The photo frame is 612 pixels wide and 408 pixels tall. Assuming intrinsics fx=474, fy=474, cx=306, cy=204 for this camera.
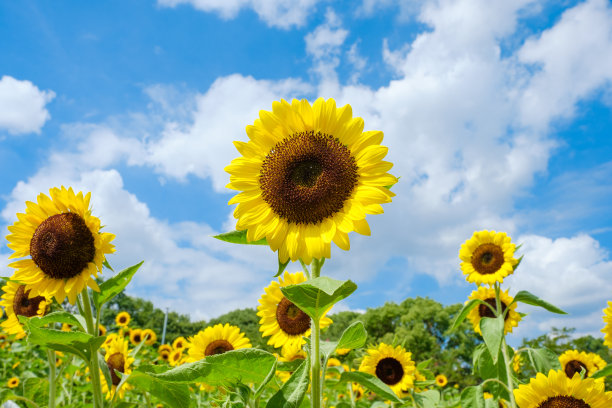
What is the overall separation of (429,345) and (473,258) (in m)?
26.4

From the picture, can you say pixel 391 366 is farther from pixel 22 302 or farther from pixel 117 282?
pixel 22 302

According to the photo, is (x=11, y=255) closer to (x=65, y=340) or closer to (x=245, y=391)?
(x=65, y=340)

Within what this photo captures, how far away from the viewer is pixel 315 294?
1741 mm

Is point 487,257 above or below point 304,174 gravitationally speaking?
above

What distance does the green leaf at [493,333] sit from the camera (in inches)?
163

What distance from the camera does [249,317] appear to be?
4516cm

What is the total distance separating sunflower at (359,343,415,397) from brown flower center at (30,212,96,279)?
3.17 metres

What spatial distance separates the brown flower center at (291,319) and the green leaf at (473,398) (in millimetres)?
1400

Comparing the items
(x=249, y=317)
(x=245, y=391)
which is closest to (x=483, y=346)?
(x=245, y=391)

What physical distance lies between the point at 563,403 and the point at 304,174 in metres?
Result: 2.58

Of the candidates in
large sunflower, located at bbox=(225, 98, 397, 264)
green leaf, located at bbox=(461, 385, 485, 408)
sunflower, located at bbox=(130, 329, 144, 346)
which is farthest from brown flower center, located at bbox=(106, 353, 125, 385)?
sunflower, located at bbox=(130, 329, 144, 346)

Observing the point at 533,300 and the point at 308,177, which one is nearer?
the point at 308,177

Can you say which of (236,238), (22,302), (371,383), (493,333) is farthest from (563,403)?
(22,302)

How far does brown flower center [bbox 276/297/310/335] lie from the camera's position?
396 cm
